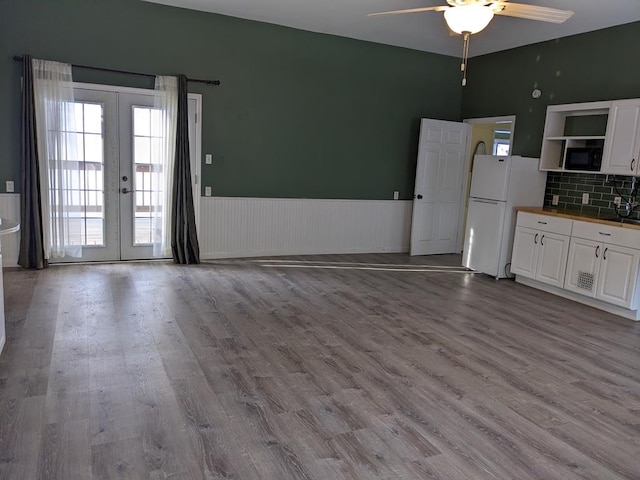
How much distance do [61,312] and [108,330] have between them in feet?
2.13

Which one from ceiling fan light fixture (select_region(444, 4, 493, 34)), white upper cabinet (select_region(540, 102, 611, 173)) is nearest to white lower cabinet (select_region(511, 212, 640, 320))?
white upper cabinet (select_region(540, 102, 611, 173))

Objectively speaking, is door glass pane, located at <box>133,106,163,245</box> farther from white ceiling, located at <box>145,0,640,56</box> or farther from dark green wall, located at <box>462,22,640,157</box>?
dark green wall, located at <box>462,22,640,157</box>

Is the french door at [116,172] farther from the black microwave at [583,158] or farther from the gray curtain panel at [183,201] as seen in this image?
the black microwave at [583,158]

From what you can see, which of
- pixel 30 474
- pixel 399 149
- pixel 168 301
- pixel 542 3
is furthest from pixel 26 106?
pixel 542 3

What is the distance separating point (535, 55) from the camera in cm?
641

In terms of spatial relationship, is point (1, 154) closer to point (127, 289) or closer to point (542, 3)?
point (127, 289)

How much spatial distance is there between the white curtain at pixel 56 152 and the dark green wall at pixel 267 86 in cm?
22

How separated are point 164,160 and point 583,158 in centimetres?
484

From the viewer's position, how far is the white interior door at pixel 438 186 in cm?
728

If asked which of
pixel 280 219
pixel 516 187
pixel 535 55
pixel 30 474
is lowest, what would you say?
pixel 30 474

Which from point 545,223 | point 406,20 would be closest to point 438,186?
point 545,223

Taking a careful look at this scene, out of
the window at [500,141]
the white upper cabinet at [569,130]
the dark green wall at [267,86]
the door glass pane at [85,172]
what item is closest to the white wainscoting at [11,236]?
the dark green wall at [267,86]

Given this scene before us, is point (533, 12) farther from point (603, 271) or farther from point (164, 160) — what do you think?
point (164, 160)

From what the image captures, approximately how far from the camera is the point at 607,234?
4883 millimetres
